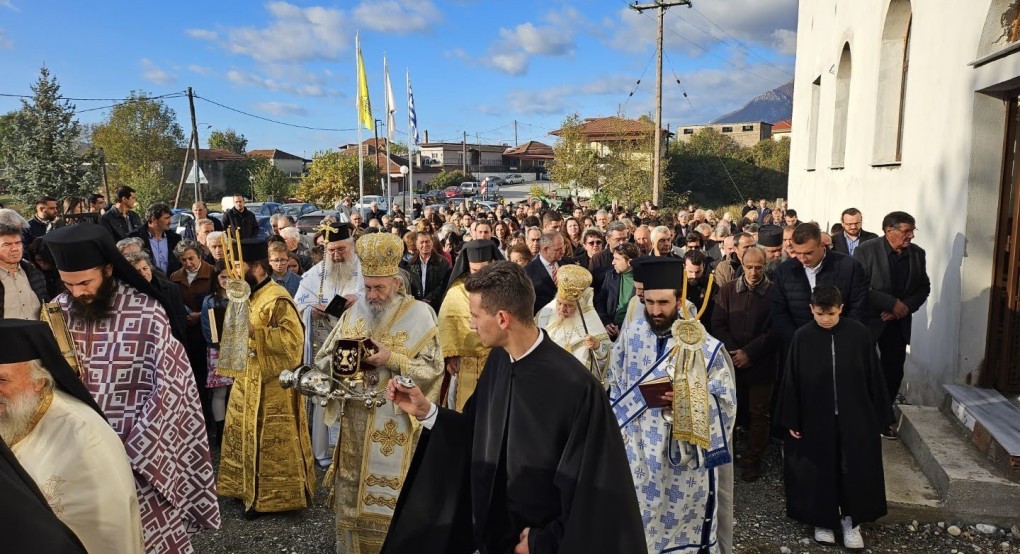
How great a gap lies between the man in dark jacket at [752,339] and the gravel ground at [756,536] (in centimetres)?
71

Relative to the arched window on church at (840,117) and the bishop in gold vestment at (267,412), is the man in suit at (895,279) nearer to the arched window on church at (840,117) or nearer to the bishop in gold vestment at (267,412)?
the bishop in gold vestment at (267,412)

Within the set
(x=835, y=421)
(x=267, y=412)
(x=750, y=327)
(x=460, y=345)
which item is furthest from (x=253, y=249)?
(x=835, y=421)

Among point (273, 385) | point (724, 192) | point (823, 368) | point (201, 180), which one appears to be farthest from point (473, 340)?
point (724, 192)

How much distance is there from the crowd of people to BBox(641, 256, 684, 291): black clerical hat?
2cm

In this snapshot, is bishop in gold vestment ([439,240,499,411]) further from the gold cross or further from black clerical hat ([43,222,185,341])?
black clerical hat ([43,222,185,341])

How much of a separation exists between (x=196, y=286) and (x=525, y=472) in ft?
18.9

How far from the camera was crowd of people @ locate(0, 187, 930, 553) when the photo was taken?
273cm

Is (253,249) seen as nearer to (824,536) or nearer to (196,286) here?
(196,286)

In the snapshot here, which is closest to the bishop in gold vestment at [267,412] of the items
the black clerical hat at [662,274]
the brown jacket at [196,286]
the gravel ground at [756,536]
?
the gravel ground at [756,536]

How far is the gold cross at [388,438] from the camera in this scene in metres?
4.61

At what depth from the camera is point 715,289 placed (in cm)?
737

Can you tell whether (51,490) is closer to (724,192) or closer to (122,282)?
(122,282)

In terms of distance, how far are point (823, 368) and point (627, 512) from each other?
3.14 meters

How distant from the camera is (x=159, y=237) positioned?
9273mm
